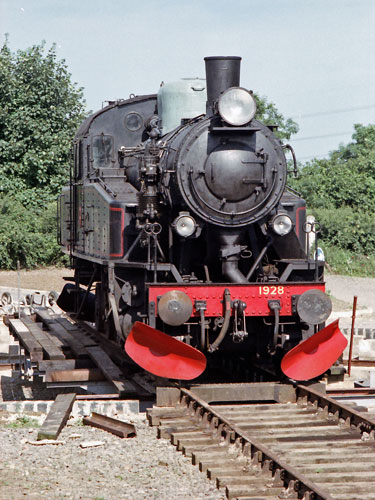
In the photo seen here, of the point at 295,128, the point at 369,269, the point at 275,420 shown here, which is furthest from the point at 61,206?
the point at 295,128

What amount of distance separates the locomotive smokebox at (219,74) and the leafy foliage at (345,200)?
22.2 metres

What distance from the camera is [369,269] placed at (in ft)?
102

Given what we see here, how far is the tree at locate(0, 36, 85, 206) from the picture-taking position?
3078 cm

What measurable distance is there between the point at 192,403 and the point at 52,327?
5.78 metres

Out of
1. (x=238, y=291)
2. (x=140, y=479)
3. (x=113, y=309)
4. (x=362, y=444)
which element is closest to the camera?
(x=140, y=479)

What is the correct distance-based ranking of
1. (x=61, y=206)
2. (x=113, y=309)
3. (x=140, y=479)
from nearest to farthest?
(x=140, y=479), (x=113, y=309), (x=61, y=206)

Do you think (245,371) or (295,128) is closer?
(245,371)

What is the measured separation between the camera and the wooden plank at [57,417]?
7742mm

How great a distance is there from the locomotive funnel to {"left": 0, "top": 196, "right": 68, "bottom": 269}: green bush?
21.1 meters

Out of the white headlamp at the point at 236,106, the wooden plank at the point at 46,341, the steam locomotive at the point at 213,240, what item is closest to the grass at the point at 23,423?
the steam locomotive at the point at 213,240

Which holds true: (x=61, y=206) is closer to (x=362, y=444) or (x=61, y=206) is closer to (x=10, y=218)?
(x=362, y=444)

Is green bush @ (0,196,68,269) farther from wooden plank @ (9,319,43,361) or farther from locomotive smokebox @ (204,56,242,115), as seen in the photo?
locomotive smokebox @ (204,56,242,115)

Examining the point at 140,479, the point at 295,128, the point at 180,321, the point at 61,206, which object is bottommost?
the point at 140,479

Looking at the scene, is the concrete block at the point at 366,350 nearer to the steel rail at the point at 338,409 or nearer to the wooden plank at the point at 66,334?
the wooden plank at the point at 66,334
